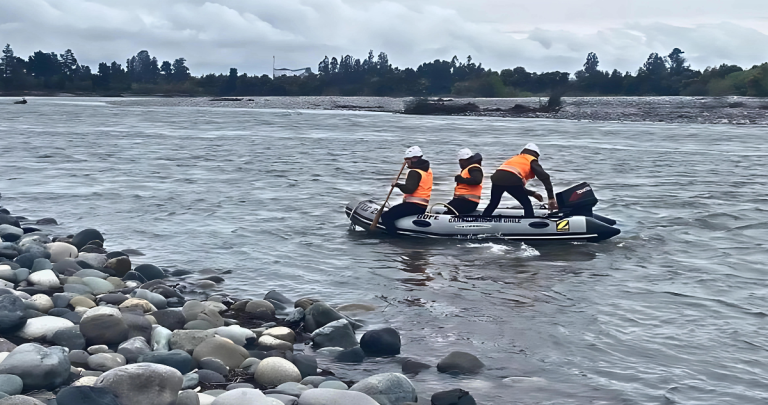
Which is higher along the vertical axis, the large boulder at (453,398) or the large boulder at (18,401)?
the large boulder at (18,401)

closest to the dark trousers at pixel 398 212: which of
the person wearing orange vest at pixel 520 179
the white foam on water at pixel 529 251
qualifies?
the person wearing orange vest at pixel 520 179

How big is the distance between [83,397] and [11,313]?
220cm

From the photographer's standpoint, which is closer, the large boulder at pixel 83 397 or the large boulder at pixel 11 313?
the large boulder at pixel 83 397

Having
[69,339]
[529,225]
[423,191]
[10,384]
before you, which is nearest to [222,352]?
[69,339]

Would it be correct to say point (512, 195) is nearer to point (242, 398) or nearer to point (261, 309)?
point (261, 309)

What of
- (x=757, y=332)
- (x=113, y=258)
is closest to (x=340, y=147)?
(x=113, y=258)

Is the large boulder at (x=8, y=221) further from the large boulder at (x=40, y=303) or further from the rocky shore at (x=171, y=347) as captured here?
the large boulder at (x=40, y=303)

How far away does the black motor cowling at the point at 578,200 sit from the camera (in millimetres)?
13328

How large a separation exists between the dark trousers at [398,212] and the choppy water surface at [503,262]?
36cm

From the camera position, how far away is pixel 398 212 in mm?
13586

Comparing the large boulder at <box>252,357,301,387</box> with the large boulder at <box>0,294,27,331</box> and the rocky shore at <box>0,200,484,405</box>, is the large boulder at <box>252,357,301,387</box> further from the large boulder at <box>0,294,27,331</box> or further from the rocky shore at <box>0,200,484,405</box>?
the large boulder at <box>0,294,27,331</box>

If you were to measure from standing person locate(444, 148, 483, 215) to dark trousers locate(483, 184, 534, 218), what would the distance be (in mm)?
Result: 247

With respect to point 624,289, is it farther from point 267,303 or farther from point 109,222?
point 109,222

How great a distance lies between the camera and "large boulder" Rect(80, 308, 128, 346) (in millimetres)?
6555
